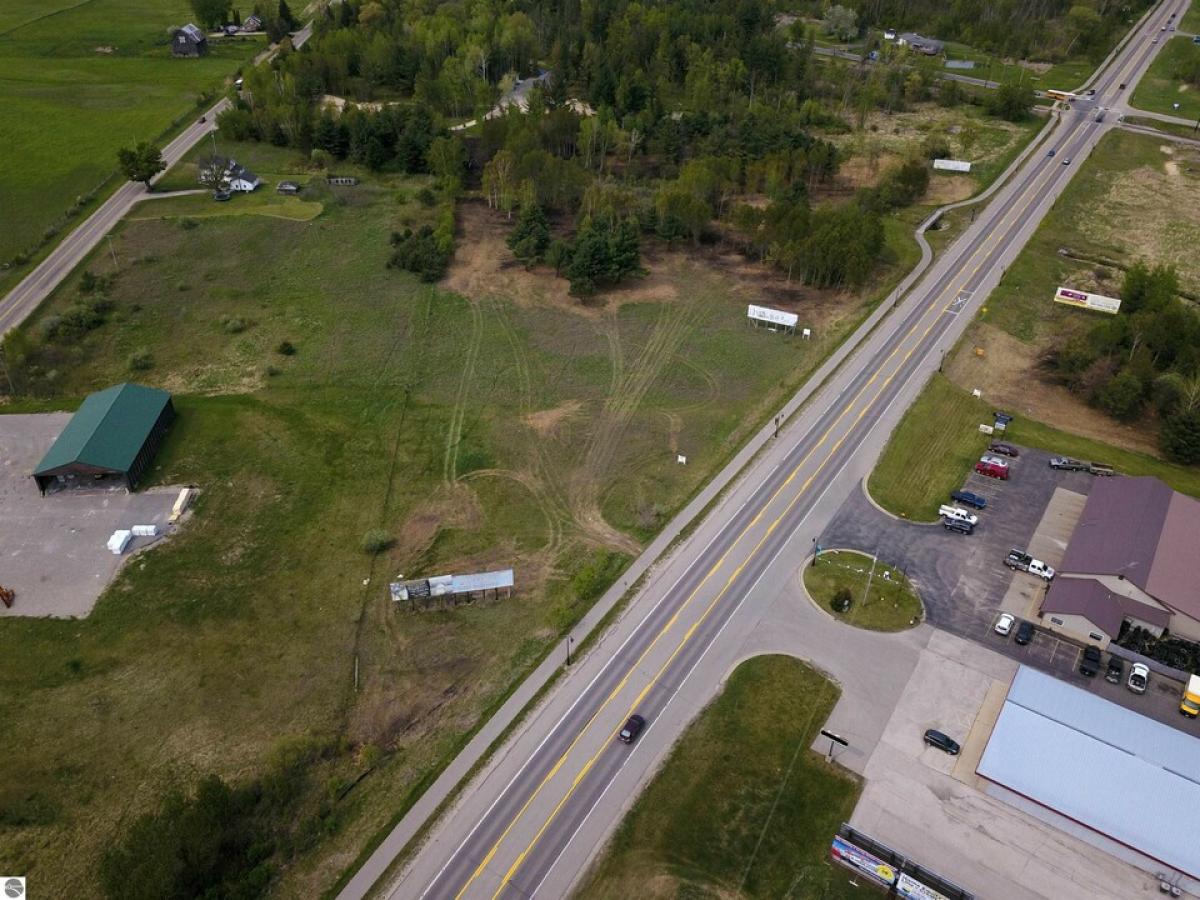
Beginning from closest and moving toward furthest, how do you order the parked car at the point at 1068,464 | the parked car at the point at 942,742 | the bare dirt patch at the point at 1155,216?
the parked car at the point at 942,742 → the parked car at the point at 1068,464 → the bare dirt patch at the point at 1155,216

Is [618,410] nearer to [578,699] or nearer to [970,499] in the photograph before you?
[970,499]

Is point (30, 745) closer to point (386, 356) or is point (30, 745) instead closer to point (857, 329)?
point (386, 356)

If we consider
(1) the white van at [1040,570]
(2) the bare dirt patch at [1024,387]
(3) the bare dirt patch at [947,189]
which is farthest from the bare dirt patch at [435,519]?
(3) the bare dirt patch at [947,189]

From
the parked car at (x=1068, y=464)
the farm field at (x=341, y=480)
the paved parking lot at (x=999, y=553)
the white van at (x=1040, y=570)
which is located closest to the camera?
the farm field at (x=341, y=480)

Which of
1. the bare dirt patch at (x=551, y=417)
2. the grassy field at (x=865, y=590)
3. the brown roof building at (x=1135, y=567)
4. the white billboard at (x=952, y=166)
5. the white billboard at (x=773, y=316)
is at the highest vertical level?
the white billboard at (x=952, y=166)

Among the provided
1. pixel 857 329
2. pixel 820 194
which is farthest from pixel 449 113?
pixel 857 329

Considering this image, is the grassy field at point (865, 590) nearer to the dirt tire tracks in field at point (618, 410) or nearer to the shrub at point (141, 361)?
the dirt tire tracks in field at point (618, 410)

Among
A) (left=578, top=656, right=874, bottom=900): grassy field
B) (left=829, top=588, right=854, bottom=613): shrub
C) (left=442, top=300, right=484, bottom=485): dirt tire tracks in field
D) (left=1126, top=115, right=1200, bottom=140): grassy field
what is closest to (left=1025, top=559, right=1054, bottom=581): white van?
(left=829, top=588, right=854, bottom=613): shrub
